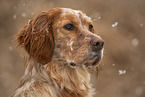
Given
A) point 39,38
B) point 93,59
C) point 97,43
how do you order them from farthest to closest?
point 39,38 → point 93,59 → point 97,43

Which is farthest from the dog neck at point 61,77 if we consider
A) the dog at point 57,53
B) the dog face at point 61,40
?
the dog face at point 61,40

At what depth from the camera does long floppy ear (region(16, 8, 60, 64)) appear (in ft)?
10.7

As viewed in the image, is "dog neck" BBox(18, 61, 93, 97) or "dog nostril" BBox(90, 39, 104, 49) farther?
"dog neck" BBox(18, 61, 93, 97)

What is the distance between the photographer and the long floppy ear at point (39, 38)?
325cm

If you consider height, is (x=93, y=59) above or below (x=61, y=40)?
below

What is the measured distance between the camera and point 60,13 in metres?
3.50

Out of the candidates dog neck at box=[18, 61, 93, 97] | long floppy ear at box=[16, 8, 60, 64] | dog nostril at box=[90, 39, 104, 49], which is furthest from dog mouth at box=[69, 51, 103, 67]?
long floppy ear at box=[16, 8, 60, 64]

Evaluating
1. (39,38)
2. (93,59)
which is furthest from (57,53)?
(93,59)

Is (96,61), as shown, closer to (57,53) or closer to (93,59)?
(93,59)

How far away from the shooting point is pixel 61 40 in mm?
3324

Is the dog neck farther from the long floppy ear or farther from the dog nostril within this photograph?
the dog nostril

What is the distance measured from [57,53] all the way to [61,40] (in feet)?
0.69

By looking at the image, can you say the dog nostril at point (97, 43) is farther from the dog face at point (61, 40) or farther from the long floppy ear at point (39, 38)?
the long floppy ear at point (39, 38)

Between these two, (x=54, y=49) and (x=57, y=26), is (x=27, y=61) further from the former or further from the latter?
(x=57, y=26)
